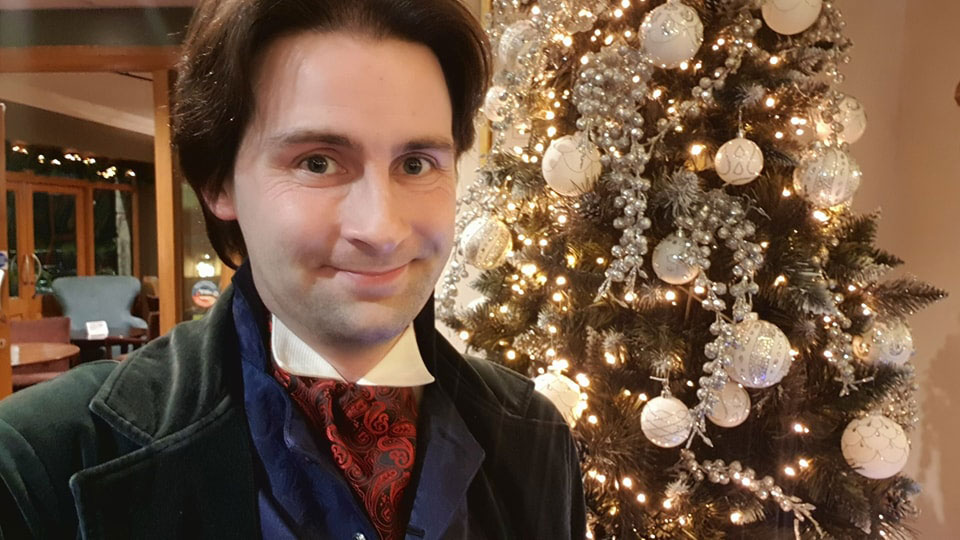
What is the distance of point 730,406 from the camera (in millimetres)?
1195

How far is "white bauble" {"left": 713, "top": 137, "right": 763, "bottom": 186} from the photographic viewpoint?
1145mm

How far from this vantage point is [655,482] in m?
1.30

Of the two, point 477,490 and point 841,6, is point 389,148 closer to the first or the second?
point 477,490

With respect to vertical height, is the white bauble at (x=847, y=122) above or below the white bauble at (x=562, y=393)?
above

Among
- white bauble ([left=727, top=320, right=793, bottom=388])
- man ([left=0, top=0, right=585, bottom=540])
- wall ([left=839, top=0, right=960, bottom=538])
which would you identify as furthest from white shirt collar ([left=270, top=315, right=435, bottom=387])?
wall ([left=839, top=0, right=960, bottom=538])

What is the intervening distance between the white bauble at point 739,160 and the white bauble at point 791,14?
9.8 inches

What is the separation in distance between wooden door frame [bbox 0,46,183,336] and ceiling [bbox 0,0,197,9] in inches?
7.2

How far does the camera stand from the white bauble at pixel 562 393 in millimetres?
1189

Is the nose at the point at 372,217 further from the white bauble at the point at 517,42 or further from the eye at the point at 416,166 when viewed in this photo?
the white bauble at the point at 517,42

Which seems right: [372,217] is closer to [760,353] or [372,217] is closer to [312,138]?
[312,138]

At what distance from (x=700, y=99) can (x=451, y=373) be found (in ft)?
2.44

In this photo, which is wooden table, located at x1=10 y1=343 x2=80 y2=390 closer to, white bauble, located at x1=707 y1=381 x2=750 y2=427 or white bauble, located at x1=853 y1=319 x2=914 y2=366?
white bauble, located at x1=707 y1=381 x2=750 y2=427

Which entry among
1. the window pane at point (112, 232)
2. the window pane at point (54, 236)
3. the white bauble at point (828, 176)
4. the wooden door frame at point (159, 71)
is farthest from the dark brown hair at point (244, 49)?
the window pane at point (112, 232)

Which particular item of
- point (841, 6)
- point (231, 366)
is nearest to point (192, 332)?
point (231, 366)
